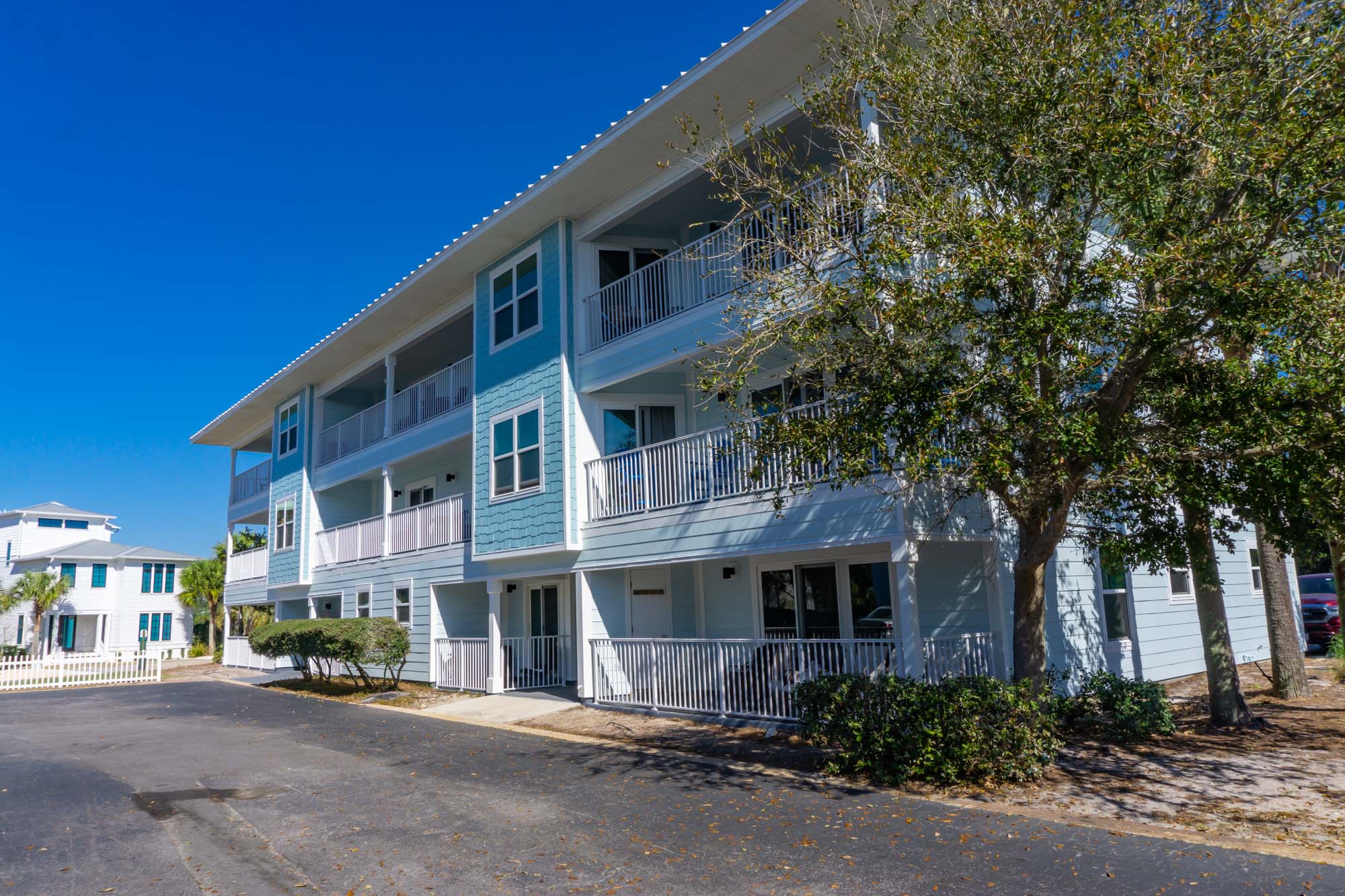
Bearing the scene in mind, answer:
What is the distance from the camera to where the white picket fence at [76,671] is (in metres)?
27.4

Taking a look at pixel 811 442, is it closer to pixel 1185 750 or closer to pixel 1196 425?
pixel 1196 425

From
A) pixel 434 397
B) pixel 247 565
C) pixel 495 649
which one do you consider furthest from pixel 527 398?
pixel 247 565

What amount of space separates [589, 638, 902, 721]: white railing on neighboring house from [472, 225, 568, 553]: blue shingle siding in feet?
8.74

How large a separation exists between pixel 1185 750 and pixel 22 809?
11960mm

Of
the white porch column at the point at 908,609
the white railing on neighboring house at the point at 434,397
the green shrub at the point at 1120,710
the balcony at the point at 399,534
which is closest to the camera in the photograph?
the green shrub at the point at 1120,710

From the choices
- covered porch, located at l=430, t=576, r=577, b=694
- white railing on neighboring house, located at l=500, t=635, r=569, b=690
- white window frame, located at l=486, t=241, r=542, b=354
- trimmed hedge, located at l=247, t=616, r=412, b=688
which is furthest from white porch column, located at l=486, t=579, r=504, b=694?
white window frame, located at l=486, t=241, r=542, b=354

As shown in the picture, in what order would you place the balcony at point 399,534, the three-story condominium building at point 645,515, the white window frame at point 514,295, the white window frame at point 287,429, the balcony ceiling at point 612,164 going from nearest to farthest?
the balcony ceiling at point 612,164 → the three-story condominium building at point 645,515 → the white window frame at point 514,295 → the balcony at point 399,534 → the white window frame at point 287,429

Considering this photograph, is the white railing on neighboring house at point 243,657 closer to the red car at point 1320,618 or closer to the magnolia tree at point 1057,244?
the magnolia tree at point 1057,244

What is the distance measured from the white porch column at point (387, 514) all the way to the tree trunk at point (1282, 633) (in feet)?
59.6

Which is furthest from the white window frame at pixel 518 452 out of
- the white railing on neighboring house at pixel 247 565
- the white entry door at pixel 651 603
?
the white railing on neighboring house at pixel 247 565

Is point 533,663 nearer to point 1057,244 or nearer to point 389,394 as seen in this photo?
point 389,394

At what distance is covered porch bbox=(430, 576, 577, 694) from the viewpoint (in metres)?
18.5

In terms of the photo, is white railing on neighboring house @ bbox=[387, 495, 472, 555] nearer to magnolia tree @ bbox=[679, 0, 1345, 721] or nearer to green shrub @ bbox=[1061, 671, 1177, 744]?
magnolia tree @ bbox=[679, 0, 1345, 721]

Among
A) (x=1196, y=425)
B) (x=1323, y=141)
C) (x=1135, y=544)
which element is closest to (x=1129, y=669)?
(x=1135, y=544)
